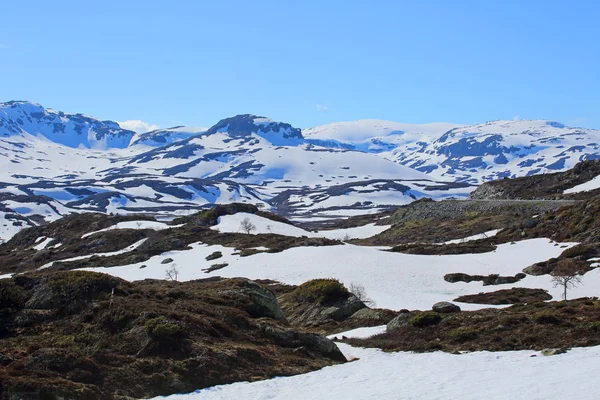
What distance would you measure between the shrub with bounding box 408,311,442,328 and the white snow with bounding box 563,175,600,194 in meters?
86.8

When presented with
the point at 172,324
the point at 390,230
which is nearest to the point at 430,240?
the point at 390,230

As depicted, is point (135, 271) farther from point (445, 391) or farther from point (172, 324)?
point (445, 391)

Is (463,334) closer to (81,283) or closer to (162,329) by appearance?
(162,329)

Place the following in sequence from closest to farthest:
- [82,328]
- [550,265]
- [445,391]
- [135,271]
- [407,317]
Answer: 1. [445,391]
2. [82,328]
3. [407,317]
4. [550,265]
5. [135,271]

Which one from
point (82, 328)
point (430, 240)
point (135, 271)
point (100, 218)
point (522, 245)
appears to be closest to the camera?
point (82, 328)

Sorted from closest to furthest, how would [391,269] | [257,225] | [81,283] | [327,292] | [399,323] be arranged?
[81,283] → [399,323] → [327,292] → [391,269] → [257,225]

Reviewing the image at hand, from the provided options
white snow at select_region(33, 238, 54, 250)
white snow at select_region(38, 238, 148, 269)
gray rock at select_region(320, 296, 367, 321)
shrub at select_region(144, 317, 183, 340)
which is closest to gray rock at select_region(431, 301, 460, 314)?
gray rock at select_region(320, 296, 367, 321)

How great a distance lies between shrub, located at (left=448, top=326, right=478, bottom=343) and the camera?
78.7ft

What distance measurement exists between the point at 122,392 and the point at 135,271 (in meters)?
53.7

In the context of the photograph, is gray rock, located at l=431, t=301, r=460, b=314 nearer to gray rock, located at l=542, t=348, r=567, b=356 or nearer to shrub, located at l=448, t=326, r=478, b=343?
shrub, located at l=448, t=326, r=478, b=343

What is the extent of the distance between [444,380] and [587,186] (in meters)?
100

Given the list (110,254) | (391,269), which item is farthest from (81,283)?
(110,254)

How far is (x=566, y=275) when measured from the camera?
139 ft

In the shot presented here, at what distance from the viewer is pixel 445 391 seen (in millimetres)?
16531
